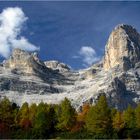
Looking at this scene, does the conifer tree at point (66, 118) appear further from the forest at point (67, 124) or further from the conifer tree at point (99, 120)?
the conifer tree at point (99, 120)

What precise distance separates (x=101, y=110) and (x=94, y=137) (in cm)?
847

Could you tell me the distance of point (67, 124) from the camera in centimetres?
9688

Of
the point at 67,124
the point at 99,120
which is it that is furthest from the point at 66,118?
the point at 99,120

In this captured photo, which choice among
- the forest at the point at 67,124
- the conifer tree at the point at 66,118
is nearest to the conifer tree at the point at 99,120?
the forest at the point at 67,124

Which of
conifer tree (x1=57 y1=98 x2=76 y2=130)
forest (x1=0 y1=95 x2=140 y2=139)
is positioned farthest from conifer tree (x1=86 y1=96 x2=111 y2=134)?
conifer tree (x1=57 y1=98 x2=76 y2=130)

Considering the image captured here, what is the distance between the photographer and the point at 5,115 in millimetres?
99500

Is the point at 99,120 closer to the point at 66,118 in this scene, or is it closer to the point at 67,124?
the point at 67,124

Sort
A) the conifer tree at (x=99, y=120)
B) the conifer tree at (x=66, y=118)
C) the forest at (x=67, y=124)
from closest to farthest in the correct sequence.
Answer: the forest at (x=67, y=124) < the conifer tree at (x=99, y=120) < the conifer tree at (x=66, y=118)

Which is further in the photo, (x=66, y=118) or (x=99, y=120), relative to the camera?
(x=66, y=118)

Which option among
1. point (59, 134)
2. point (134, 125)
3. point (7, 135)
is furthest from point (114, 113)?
point (7, 135)

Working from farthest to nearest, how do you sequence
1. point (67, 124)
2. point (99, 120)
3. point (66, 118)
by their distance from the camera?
1. point (66, 118)
2. point (67, 124)
3. point (99, 120)

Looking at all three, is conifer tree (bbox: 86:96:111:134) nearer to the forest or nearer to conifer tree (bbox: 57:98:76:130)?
the forest

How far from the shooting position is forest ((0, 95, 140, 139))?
88562mm

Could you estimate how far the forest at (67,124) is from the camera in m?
88.6
